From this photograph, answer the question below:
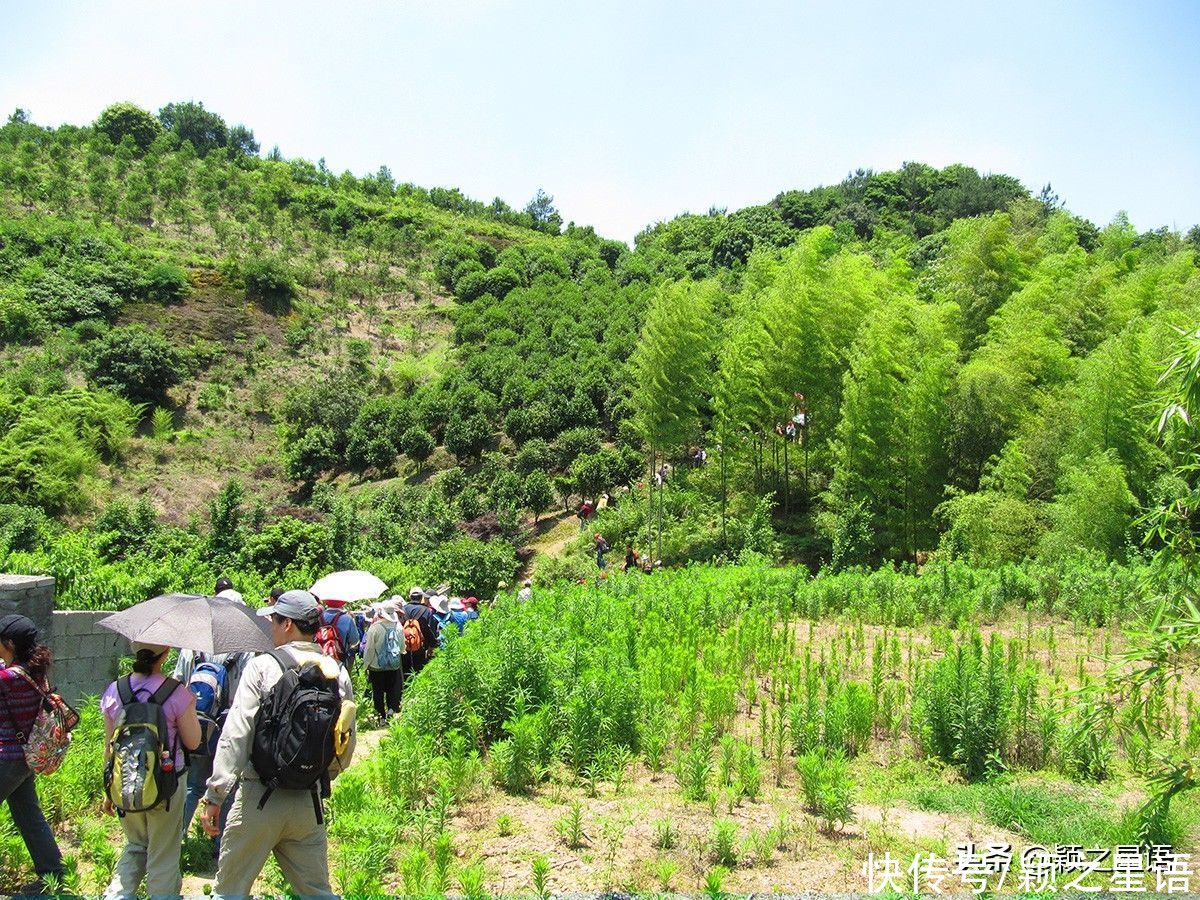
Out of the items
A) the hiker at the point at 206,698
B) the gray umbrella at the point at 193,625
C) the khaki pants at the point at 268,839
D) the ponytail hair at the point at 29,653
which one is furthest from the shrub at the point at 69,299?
the khaki pants at the point at 268,839

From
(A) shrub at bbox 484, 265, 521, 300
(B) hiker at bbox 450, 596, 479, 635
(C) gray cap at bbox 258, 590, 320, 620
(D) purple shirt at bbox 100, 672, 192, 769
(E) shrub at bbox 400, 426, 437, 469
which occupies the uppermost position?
(A) shrub at bbox 484, 265, 521, 300

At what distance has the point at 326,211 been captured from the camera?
51.1 meters

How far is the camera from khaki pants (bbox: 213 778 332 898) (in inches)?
114

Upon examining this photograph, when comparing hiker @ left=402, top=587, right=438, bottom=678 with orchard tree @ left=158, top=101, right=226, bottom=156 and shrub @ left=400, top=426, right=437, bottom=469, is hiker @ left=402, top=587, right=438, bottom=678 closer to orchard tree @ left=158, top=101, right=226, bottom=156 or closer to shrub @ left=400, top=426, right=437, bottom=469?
shrub @ left=400, top=426, right=437, bottom=469

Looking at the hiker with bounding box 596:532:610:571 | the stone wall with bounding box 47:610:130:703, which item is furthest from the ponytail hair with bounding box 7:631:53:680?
the hiker with bounding box 596:532:610:571

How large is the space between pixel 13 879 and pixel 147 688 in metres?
1.36

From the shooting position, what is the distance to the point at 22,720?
341 cm

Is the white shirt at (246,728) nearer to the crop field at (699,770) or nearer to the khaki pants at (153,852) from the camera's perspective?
the khaki pants at (153,852)

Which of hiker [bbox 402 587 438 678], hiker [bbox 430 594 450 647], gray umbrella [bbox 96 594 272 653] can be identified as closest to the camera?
gray umbrella [bbox 96 594 272 653]

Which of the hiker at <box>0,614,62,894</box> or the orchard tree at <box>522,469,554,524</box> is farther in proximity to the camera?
the orchard tree at <box>522,469,554,524</box>

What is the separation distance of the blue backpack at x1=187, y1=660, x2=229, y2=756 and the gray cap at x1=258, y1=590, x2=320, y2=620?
1.07 meters

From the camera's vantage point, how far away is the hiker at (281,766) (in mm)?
2834

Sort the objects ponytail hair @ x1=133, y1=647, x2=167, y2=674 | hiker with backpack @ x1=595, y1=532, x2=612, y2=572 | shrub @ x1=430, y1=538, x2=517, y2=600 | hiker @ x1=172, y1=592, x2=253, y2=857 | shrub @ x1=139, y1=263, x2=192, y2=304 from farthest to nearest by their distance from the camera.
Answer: shrub @ x1=139, y1=263, x2=192, y2=304, shrub @ x1=430, y1=538, x2=517, y2=600, hiker with backpack @ x1=595, y1=532, x2=612, y2=572, hiker @ x1=172, y1=592, x2=253, y2=857, ponytail hair @ x1=133, y1=647, x2=167, y2=674

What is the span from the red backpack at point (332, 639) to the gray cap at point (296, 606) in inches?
125
